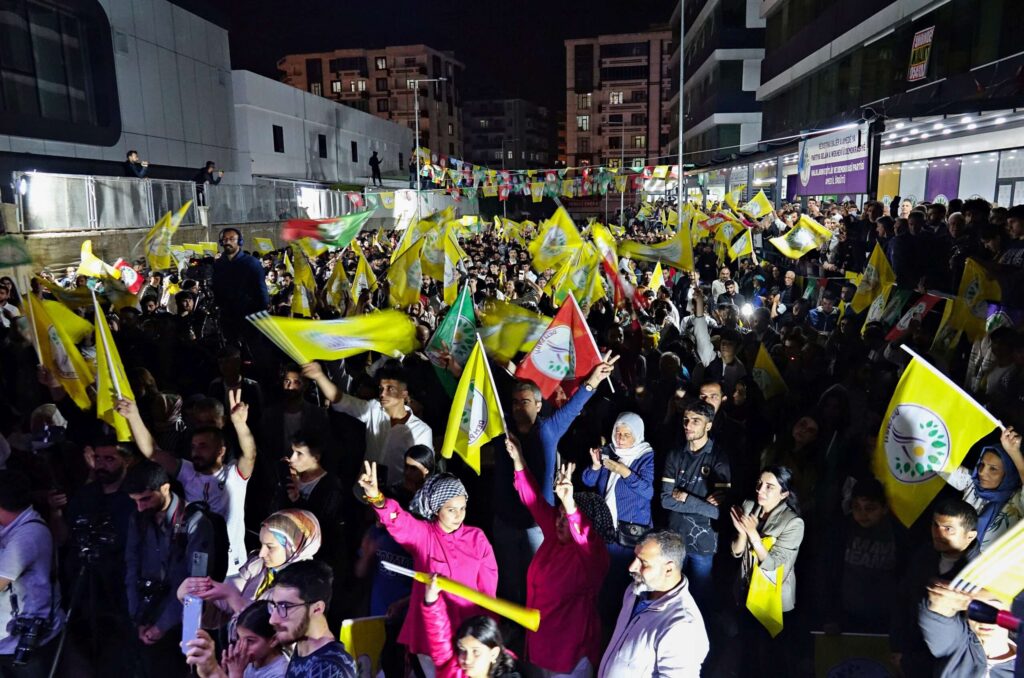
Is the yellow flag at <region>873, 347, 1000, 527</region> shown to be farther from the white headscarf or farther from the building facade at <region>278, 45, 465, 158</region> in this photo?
the building facade at <region>278, 45, 465, 158</region>

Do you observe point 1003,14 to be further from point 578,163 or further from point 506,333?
point 578,163

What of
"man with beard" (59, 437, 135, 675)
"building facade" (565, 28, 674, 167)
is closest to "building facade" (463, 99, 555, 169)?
"building facade" (565, 28, 674, 167)

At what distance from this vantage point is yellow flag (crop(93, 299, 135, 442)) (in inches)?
197

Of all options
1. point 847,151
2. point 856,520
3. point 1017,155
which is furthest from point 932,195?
point 856,520

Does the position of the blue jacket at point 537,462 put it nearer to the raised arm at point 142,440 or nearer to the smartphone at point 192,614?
the smartphone at point 192,614

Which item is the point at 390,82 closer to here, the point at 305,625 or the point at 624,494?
the point at 624,494

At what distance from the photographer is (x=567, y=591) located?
3859mm

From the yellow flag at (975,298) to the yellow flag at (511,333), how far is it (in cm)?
381

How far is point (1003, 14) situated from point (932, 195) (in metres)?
5.47

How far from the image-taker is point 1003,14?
55.3 feet

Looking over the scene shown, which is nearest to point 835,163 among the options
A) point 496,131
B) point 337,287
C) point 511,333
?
point 337,287

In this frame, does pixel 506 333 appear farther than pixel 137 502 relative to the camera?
Yes

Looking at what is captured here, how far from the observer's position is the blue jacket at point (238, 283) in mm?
8297

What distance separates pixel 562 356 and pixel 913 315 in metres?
3.98
